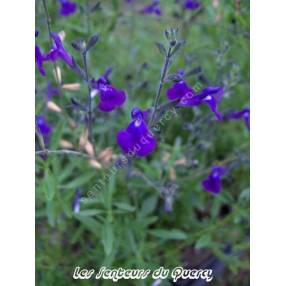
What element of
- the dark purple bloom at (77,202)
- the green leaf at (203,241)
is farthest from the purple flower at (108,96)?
the green leaf at (203,241)

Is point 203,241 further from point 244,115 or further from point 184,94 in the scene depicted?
point 184,94

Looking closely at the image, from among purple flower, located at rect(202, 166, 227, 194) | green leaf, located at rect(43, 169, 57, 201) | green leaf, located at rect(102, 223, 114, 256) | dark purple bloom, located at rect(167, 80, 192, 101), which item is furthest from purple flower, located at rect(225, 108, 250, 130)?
green leaf, located at rect(43, 169, 57, 201)

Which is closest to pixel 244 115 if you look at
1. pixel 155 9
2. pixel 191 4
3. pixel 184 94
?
pixel 184 94

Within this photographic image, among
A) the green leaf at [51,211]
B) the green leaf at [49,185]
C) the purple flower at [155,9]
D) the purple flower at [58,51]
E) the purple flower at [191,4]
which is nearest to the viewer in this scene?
the purple flower at [58,51]

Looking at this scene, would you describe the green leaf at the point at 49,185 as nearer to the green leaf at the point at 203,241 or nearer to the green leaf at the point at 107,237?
the green leaf at the point at 107,237

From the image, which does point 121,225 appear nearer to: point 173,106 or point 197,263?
point 197,263

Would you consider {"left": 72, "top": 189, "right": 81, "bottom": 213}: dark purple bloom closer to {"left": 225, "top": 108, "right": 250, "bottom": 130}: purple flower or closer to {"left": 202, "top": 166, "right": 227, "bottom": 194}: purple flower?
{"left": 202, "top": 166, "right": 227, "bottom": 194}: purple flower

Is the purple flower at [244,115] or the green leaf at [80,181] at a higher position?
the purple flower at [244,115]
